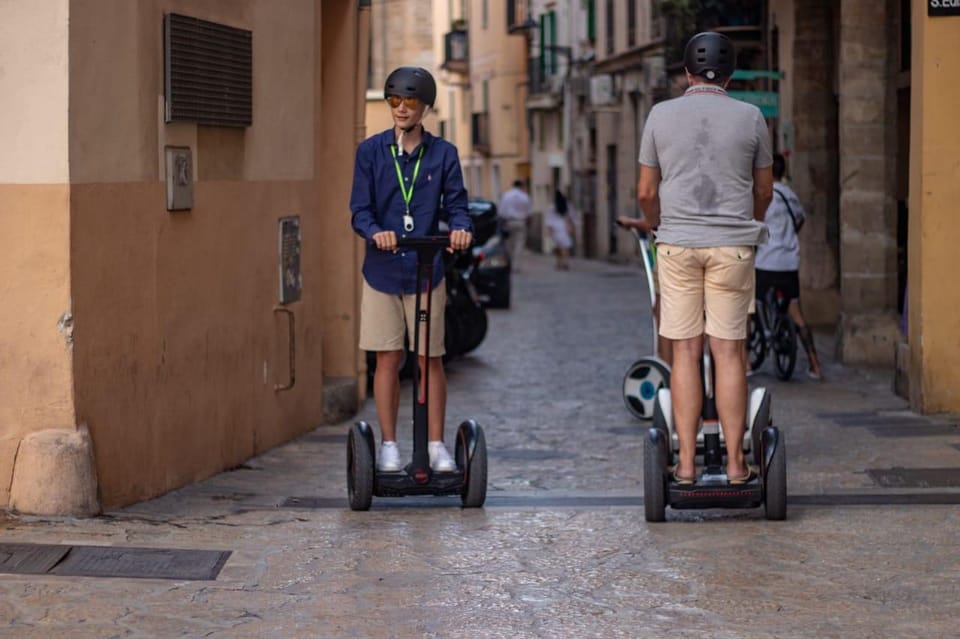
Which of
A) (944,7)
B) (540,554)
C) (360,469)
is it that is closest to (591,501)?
(360,469)

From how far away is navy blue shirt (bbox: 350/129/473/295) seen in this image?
793 centimetres

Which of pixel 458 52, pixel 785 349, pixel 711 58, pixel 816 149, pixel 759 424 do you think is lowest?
pixel 785 349

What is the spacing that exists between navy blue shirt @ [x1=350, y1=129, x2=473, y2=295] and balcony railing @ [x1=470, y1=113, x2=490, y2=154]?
53.3 meters

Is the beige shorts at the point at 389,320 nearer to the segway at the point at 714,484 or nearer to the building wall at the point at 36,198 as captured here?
the segway at the point at 714,484

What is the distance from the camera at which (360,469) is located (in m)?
7.73

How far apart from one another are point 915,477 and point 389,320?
2.67m

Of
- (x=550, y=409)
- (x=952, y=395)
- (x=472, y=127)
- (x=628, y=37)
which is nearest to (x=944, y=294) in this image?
(x=952, y=395)

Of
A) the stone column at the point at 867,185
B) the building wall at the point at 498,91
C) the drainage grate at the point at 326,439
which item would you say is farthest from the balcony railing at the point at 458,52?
the drainage grate at the point at 326,439

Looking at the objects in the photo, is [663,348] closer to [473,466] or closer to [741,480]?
[473,466]

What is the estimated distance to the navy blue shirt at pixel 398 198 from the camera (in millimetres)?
7930

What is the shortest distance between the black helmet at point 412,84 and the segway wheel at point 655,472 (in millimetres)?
1781

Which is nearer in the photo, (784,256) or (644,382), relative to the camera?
(644,382)

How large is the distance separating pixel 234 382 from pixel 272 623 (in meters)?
3.56

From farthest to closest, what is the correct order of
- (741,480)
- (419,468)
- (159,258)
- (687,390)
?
(159,258)
(419,468)
(687,390)
(741,480)
